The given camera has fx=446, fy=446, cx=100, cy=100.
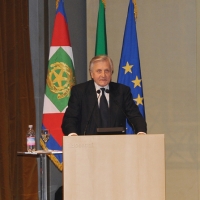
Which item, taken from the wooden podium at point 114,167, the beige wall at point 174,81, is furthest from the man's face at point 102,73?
the beige wall at point 174,81

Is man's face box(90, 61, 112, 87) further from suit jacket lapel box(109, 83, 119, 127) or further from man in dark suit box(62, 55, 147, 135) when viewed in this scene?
suit jacket lapel box(109, 83, 119, 127)

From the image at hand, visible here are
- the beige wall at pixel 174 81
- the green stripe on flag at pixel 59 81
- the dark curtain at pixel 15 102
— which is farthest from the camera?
the beige wall at pixel 174 81

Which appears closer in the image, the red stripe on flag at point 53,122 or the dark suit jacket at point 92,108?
the dark suit jacket at point 92,108

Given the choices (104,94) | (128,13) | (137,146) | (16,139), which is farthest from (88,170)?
(128,13)

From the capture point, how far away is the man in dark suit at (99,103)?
376 centimetres

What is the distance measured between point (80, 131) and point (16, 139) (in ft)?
4.75

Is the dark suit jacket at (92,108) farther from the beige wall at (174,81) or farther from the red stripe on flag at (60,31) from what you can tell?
the beige wall at (174,81)

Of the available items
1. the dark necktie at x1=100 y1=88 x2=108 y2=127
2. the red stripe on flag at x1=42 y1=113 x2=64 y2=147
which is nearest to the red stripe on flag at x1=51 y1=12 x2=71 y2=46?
the red stripe on flag at x1=42 y1=113 x2=64 y2=147

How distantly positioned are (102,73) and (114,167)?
3.66 feet

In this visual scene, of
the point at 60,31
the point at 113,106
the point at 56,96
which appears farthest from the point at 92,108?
the point at 60,31

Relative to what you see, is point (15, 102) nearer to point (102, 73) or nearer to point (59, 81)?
point (59, 81)

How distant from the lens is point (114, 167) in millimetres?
2861

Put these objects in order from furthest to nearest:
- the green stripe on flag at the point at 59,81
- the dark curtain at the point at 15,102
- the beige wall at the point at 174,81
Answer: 1. the beige wall at the point at 174,81
2. the green stripe on flag at the point at 59,81
3. the dark curtain at the point at 15,102

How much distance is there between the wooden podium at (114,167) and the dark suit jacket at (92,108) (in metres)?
0.82
